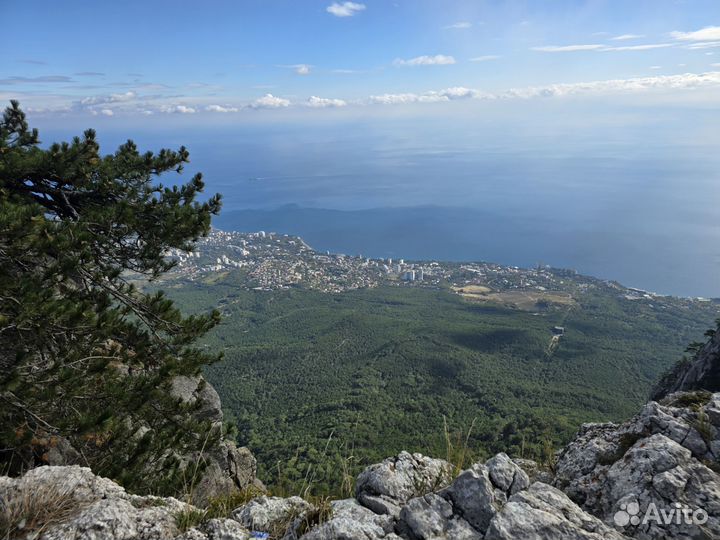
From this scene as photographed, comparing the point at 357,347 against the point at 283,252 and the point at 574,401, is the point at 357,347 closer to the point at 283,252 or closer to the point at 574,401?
the point at 574,401

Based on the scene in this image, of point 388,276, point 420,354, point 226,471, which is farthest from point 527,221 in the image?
point 226,471

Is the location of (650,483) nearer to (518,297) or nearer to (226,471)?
(226,471)

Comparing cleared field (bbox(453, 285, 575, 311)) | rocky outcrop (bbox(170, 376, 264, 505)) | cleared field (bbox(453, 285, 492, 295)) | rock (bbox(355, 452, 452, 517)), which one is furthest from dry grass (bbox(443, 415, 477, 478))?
cleared field (bbox(453, 285, 492, 295))

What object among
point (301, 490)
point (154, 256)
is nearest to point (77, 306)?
point (154, 256)

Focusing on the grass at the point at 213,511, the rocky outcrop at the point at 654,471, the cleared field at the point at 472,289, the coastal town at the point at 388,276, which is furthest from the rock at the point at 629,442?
the cleared field at the point at 472,289

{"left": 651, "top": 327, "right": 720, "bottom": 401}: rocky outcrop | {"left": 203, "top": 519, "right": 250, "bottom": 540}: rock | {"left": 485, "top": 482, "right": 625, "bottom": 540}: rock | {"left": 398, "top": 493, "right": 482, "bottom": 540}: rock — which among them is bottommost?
{"left": 651, "top": 327, "right": 720, "bottom": 401}: rocky outcrop

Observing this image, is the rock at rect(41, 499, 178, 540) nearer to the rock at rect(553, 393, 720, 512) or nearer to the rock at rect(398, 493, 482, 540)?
the rock at rect(398, 493, 482, 540)
